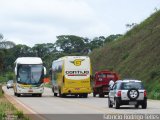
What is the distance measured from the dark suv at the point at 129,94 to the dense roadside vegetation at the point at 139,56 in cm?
1572

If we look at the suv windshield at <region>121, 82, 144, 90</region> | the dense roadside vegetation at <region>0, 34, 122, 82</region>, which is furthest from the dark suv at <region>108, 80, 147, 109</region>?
the dense roadside vegetation at <region>0, 34, 122, 82</region>

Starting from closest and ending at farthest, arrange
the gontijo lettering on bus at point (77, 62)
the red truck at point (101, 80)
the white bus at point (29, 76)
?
the gontijo lettering on bus at point (77, 62) → the red truck at point (101, 80) → the white bus at point (29, 76)

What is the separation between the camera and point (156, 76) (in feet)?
186

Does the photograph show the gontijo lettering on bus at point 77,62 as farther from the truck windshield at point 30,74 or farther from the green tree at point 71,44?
the green tree at point 71,44

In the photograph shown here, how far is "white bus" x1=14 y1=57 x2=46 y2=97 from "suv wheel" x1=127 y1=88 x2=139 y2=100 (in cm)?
2299

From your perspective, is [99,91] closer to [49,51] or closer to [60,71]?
[60,71]

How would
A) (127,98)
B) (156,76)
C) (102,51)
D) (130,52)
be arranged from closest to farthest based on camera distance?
1. (127,98)
2. (156,76)
3. (130,52)
4. (102,51)

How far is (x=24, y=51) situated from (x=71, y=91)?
13061cm

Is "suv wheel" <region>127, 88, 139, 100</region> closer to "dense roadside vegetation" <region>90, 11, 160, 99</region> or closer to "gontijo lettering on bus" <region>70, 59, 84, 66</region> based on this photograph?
"dense roadside vegetation" <region>90, 11, 160, 99</region>

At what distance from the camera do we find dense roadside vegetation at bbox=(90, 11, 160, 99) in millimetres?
58300

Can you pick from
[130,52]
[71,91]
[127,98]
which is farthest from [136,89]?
[130,52]

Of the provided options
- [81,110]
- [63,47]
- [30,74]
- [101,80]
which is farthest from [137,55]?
[63,47]

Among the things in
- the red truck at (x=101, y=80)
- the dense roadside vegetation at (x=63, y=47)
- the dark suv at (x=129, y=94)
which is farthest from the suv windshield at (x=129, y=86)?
the dense roadside vegetation at (x=63, y=47)

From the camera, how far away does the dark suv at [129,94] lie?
3172 centimetres
